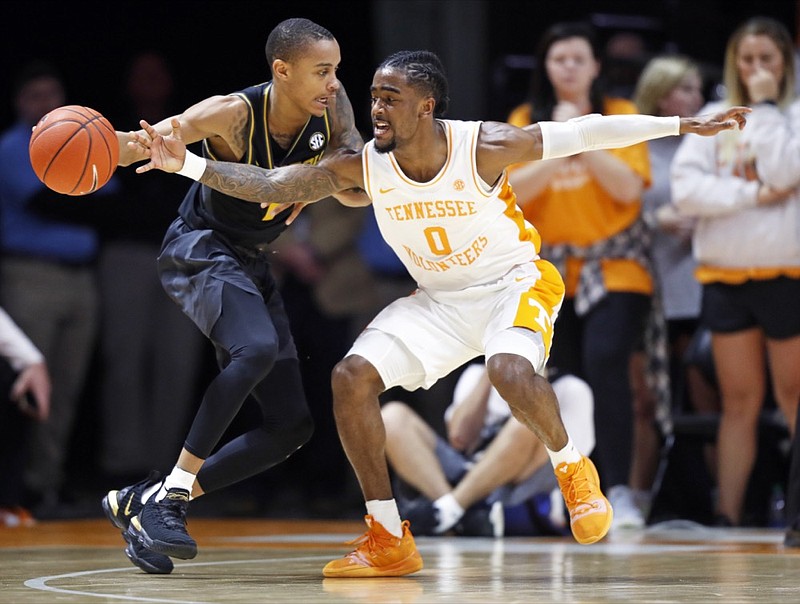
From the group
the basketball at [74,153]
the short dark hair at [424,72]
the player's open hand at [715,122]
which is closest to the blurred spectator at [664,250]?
the player's open hand at [715,122]

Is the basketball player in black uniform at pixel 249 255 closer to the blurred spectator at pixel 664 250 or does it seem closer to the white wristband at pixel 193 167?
the white wristband at pixel 193 167

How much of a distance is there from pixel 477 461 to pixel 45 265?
3.03m

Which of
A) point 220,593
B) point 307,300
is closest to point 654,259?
point 307,300

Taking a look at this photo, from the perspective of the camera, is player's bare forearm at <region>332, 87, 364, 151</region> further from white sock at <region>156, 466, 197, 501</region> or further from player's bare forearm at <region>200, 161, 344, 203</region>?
white sock at <region>156, 466, 197, 501</region>

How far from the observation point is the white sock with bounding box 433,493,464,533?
631cm

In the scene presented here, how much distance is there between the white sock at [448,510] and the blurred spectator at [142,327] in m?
2.59

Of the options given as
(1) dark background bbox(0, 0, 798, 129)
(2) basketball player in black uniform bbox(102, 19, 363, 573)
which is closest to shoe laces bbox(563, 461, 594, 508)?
(2) basketball player in black uniform bbox(102, 19, 363, 573)

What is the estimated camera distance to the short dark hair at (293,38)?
482 centimetres

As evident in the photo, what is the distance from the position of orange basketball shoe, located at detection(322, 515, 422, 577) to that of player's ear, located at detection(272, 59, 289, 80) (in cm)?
158

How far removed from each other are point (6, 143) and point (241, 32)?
2319 mm

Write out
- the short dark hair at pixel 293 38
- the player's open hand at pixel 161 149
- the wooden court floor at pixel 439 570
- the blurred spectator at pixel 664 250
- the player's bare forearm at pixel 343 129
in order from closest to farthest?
the wooden court floor at pixel 439 570
the player's open hand at pixel 161 149
the short dark hair at pixel 293 38
the player's bare forearm at pixel 343 129
the blurred spectator at pixel 664 250

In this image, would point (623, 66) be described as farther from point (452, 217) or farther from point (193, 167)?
point (193, 167)

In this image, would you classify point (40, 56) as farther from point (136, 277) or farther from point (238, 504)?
point (238, 504)

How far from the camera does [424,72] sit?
4656mm
